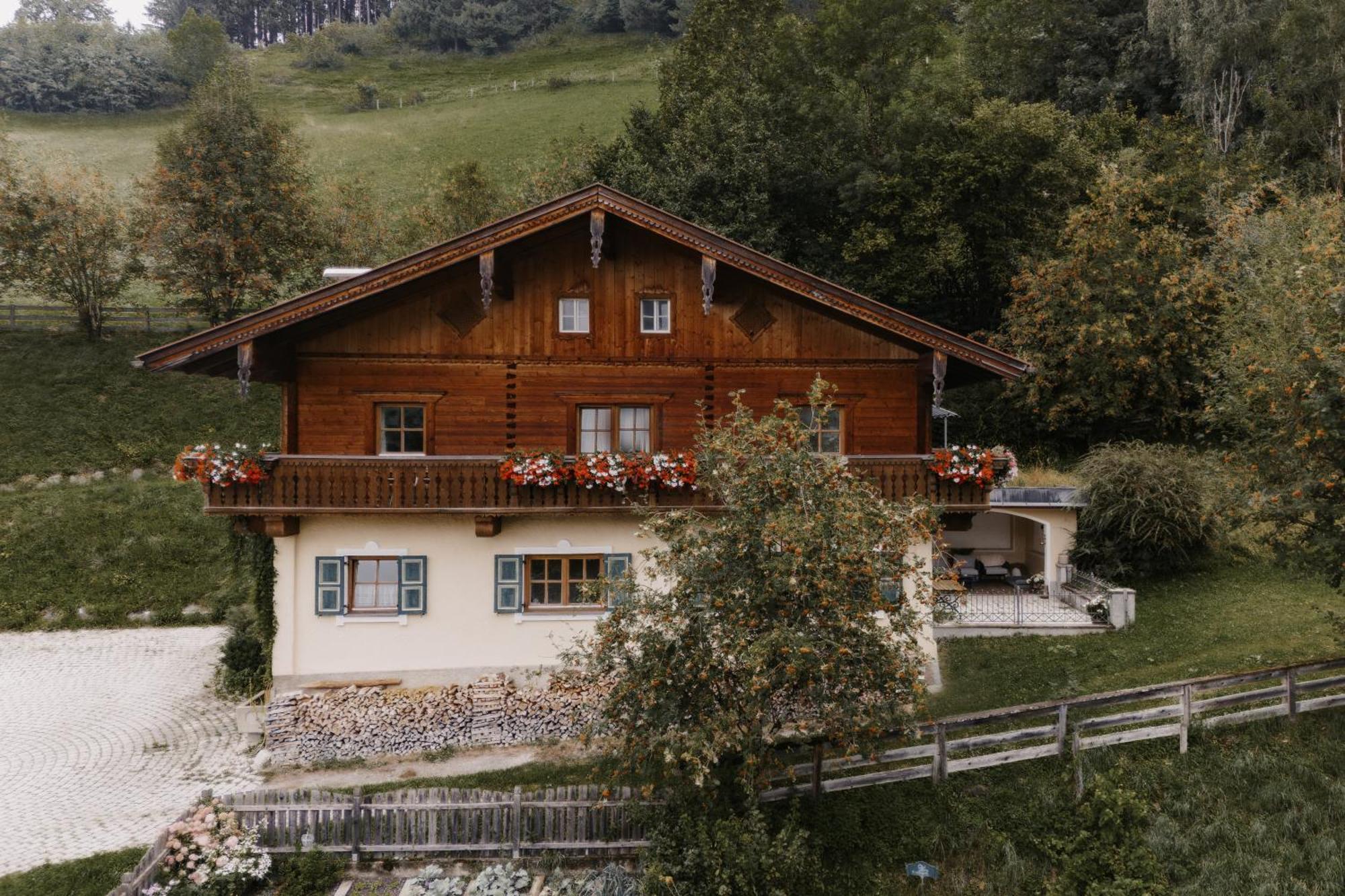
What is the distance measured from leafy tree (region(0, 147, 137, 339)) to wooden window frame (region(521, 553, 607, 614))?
109 feet

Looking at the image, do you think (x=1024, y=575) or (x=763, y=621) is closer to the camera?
(x=763, y=621)

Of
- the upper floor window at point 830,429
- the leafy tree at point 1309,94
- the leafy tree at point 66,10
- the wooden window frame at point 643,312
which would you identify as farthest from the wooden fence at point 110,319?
the leafy tree at point 66,10

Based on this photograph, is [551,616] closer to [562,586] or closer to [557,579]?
[562,586]

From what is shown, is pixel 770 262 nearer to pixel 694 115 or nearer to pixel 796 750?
pixel 796 750

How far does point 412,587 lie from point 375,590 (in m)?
0.78

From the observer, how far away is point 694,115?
35.2m

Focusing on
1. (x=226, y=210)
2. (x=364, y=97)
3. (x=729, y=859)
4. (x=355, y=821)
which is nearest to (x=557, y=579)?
(x=355, y=821)

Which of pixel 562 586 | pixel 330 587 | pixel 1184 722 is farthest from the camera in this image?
pixel 562 586

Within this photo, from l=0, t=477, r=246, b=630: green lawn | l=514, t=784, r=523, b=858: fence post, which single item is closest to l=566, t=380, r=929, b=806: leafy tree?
l=514, t=784, r=523, b=858: fence post

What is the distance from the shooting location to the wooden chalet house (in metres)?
16.0

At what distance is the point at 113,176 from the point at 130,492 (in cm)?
4945

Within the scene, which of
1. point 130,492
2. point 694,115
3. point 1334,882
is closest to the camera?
point 1334,882

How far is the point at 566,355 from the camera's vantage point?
1736 cm

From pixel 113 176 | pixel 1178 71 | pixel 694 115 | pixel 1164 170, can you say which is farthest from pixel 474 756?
pixel 113 176
